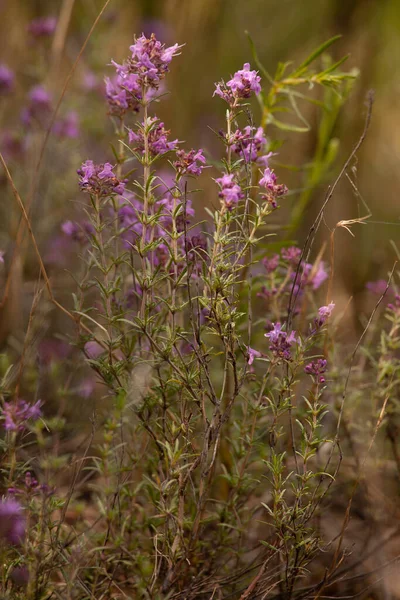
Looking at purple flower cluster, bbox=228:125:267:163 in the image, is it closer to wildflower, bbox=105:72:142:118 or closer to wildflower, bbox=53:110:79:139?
wildflower, bbox=105:72:142:118

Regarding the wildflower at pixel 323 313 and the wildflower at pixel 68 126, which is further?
the wildflower at pixel 68 126

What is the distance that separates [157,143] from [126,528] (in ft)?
3.54

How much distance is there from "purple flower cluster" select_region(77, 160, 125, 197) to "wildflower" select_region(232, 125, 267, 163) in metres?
0.29

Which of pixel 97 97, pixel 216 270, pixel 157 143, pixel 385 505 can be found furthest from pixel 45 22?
pixel 385 505

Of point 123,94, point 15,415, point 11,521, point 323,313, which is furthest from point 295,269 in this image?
point 11,521

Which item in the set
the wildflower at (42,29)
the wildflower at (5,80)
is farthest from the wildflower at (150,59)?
the wildflower at (42,29)

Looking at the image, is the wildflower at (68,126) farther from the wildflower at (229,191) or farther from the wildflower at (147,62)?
the wildflower at (229,191)

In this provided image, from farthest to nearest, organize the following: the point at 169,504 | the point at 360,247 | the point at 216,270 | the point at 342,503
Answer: the point at 360,247, the point at 342,503, the point at 169,504, the point at 216,270

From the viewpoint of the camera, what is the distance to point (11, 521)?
1500 mm

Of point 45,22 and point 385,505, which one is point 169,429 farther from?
point 45,22

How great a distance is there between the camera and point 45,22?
3115mm

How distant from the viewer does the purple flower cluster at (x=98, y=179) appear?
1.44m

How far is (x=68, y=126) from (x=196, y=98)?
5.53 ft

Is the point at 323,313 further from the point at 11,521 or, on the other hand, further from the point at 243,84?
the point at 11,521
